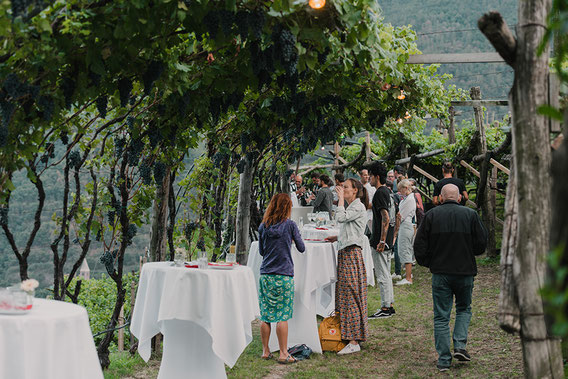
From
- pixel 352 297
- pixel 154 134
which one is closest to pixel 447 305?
pixel 352 297

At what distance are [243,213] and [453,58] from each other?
10.7 feet

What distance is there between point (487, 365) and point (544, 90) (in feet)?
12.1

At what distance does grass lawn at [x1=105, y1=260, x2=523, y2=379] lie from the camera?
5348 mm

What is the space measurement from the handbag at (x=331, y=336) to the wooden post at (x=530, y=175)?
3850mm

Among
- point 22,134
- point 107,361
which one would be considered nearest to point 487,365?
point 107,361

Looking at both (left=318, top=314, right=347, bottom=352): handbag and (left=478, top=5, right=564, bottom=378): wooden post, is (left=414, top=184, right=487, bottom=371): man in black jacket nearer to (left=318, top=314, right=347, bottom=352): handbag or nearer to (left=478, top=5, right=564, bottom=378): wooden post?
(left=318, top=314, right=347, bottom=352): handbag

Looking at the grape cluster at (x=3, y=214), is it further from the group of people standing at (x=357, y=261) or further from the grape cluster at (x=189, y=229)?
the group of people standing at (x=357, y=261)

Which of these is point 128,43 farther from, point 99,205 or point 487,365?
point 487,365

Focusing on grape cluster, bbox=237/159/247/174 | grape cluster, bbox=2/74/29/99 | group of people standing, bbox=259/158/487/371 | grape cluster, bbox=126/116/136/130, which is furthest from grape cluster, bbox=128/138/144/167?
grape cluster, bbox=237/159/247/174

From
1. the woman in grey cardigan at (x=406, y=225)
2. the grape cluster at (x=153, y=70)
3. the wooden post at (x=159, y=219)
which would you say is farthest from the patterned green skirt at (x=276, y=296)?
the woman in grey cardigan at (x=406, y=225)

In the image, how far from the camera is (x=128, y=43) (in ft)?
11.5

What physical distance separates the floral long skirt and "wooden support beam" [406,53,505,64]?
200 centimetres

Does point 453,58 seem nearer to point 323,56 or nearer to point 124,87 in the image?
point 323,56

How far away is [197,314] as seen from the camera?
446cm
